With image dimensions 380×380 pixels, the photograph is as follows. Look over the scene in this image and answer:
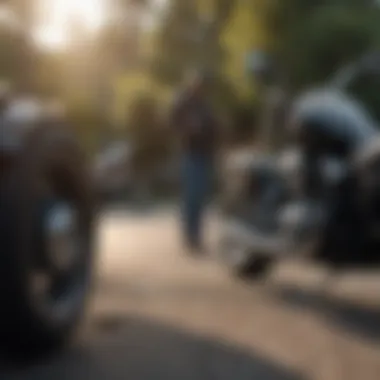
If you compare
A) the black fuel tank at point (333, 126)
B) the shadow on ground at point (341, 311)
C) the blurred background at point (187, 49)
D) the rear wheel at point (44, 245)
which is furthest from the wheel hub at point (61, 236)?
the black fuel tank at point (333, 126)

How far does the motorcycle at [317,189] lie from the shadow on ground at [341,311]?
284mm

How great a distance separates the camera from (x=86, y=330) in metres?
7.48

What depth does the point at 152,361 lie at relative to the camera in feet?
21.3

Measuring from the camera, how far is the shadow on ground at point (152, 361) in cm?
616

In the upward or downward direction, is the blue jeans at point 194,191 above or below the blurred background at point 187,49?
below

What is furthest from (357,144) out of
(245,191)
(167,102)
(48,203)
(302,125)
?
(167,102)

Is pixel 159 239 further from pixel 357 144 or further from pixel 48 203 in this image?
pixel 48 203

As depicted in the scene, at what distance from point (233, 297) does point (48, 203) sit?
242cm

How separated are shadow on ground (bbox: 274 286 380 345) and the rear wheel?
5.07ft

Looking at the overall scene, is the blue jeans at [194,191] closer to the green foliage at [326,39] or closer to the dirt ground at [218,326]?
the dirt ground at [218,326]

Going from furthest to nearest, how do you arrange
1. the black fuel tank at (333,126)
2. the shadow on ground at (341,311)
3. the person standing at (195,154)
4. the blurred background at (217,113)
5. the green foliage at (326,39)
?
the person standing at (195,154) < the green foliage at (326,39) < the black fuel tank at (333,126) < the shadow on ground at (341,311) < the blurred background at (217,113)

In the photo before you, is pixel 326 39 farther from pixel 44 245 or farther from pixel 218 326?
pixel 44 245

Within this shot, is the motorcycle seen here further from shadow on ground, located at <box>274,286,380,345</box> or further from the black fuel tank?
shadow on ground, located at <box>274,286,380,345</box>

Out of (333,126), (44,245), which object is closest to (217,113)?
(333,126)
